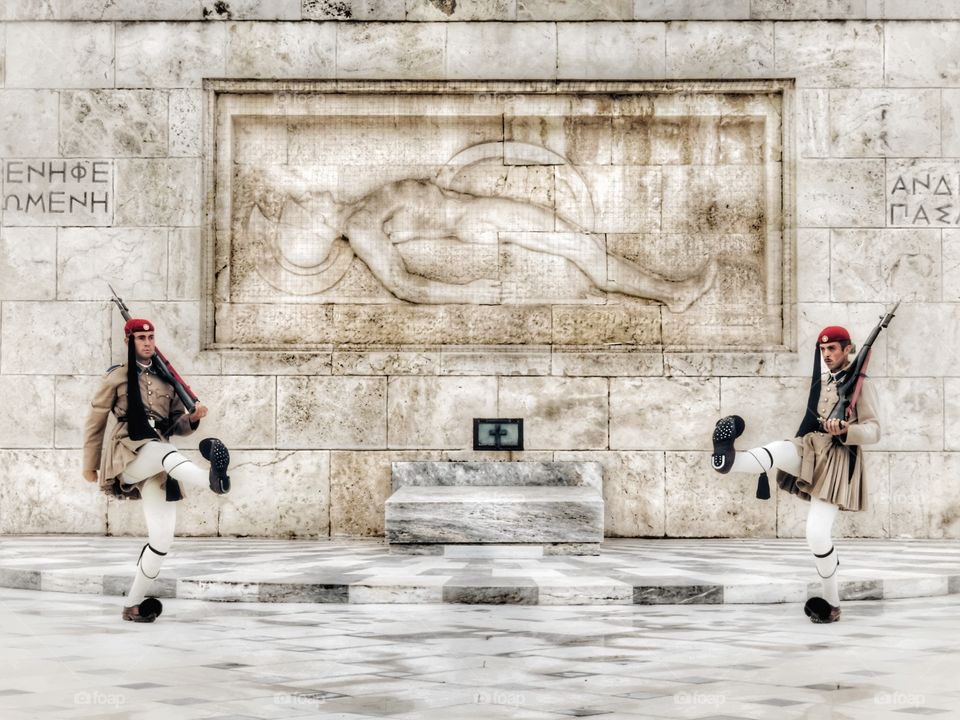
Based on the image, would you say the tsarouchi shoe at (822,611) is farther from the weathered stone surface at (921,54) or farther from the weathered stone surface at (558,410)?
the weathered stone surface at (921,54)

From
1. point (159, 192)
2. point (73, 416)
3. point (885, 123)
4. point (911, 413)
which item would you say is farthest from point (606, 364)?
point (73, 416)

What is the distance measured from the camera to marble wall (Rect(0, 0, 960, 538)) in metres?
14.7

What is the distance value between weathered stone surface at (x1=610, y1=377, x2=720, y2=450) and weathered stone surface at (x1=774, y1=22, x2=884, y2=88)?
318 centimetres

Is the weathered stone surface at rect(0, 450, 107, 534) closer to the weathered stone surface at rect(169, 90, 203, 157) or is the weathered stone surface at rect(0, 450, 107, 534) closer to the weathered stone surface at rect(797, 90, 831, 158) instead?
the weathered stone surface at rect(169, 90, 203, 157)

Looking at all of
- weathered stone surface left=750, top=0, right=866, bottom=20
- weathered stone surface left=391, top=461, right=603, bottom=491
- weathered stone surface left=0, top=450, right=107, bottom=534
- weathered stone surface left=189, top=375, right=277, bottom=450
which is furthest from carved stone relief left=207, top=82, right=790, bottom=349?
weathered stone surface left=0, top=450, right=107, bottom=534

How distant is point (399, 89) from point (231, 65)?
168cm

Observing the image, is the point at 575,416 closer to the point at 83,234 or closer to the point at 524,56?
the point at 524,56

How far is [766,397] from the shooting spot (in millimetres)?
14672

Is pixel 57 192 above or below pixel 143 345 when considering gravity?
above

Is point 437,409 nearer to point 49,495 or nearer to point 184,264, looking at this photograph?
point 184,264

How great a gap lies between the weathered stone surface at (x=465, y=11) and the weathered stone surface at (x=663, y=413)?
3.87 meters

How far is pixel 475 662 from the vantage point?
7.27 meters

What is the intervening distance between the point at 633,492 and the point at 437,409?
6.79 ft

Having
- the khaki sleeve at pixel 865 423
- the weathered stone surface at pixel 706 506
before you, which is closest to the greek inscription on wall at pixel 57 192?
the weathered stone surface at pixel 706 506
